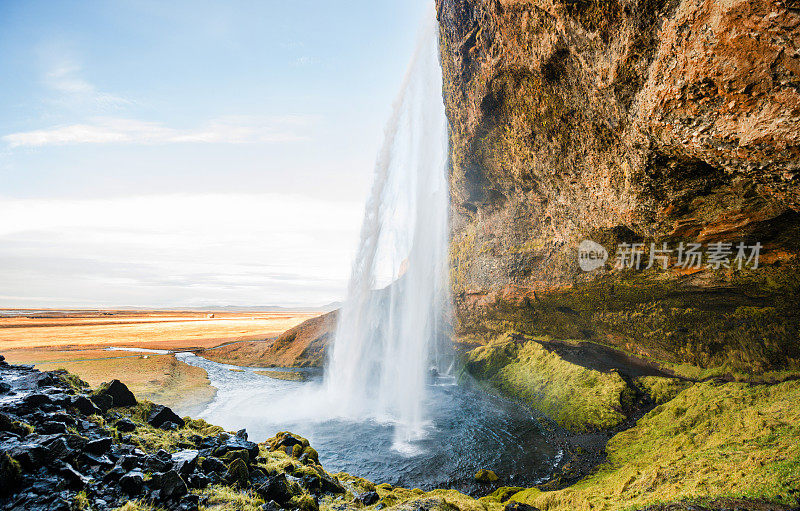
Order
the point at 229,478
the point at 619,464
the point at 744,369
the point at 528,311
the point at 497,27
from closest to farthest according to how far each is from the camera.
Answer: the point at 229,478
the point at 619,464
the point at 744,369
the point at 497,27
the point at 528,311

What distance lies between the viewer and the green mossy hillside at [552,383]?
495 inches

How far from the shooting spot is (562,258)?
13.3 metres

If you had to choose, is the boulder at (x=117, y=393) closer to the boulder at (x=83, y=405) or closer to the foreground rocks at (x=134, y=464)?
the foreground rocks at (x=134, y=464)

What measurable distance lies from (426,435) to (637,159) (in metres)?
11.6

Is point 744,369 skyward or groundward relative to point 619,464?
skyward

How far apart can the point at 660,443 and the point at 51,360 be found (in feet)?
117

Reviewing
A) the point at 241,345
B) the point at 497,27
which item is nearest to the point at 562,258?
the point at 497,27

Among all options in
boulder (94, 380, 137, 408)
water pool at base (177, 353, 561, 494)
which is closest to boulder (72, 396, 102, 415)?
boulder (94, 380, 137, 408)

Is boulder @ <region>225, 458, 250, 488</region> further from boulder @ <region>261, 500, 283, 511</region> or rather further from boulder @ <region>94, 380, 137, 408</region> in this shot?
boulder @ <region>94, 380, 137, 408</region>

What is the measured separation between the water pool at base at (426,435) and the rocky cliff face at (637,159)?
19.4 feet

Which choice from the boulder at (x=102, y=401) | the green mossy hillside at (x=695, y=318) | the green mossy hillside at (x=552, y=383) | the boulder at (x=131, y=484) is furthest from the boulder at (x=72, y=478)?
the green mossy hillside at (x=695, y=318)

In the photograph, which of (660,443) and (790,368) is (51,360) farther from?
(790,368)

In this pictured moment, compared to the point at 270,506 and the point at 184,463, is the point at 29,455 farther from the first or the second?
the point at 270,506

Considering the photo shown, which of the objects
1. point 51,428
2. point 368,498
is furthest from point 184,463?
point 368,498
